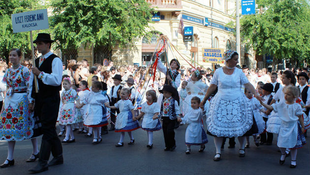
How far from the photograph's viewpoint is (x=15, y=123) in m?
5.55

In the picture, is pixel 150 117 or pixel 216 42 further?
pixel 216 42

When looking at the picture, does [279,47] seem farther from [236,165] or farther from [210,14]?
[236,165]

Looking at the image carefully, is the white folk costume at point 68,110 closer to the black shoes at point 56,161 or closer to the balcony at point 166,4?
the black shoes at point 56,161

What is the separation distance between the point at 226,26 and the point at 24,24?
2718 centimetres

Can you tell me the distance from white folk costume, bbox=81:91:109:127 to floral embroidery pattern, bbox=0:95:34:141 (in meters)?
2.19

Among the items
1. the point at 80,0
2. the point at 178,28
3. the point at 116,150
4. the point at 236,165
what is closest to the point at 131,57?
the point at 178,28

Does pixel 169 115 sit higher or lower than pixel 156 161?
higher

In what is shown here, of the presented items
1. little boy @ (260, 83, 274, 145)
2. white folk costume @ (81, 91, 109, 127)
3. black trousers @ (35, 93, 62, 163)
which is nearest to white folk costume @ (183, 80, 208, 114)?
little boy @ (260, 83, 274, 145)

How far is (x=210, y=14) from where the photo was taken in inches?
1125

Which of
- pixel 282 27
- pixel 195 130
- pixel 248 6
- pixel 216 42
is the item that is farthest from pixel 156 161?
pixel 216 42

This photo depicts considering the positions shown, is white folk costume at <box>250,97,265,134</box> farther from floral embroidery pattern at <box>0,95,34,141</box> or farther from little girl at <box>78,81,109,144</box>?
floral embroidery pattern at <box>0,95,34,141</box>

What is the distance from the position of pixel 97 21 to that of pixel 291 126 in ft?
54.9

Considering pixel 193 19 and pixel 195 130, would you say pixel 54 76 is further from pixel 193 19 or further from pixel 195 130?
pixel 193 19

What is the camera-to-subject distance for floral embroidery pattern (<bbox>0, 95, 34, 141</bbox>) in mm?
5527
